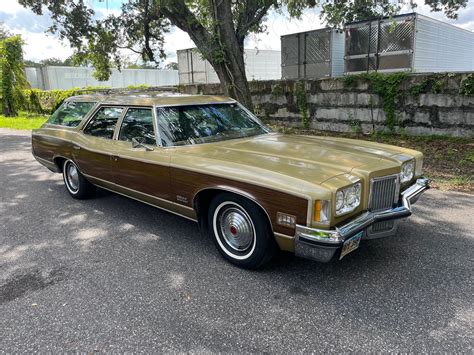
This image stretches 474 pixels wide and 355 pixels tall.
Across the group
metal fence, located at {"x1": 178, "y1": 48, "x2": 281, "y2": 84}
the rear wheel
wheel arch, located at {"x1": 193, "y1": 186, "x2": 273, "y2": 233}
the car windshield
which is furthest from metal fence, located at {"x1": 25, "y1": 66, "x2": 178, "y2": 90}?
wheel arch, located at {"x1": 193, "y1": 186, "x2": 273, "y2": 233}

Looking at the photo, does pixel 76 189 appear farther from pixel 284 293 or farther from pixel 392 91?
pixel 392 91

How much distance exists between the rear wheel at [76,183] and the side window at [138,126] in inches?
51.8

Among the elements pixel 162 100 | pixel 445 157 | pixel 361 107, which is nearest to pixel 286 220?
pixel 162 100

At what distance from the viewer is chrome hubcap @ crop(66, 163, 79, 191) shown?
572 centimetres

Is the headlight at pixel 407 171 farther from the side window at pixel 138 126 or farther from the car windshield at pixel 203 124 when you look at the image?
the side window at pixel 138 126

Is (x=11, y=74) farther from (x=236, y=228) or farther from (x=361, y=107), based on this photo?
(x=236, y=228)

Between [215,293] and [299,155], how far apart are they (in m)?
1.45

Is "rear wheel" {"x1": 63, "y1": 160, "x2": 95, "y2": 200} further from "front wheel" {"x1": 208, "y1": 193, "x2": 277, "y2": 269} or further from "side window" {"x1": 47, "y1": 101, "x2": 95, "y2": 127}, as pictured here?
"front wheel" {"x1": 208, "y1": 193, "x2": 277, "y2": 269}

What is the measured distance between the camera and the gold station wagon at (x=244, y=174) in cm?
294

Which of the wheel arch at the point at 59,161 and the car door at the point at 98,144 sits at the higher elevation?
the car door at the point at 98,144

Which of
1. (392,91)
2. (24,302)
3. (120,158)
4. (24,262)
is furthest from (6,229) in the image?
(392,91)

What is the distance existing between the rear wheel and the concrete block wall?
6536 mm

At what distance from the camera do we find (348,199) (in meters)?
3.01

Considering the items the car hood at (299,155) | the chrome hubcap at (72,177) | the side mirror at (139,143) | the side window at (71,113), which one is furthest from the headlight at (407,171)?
the chrome hubcap at (72,177)
